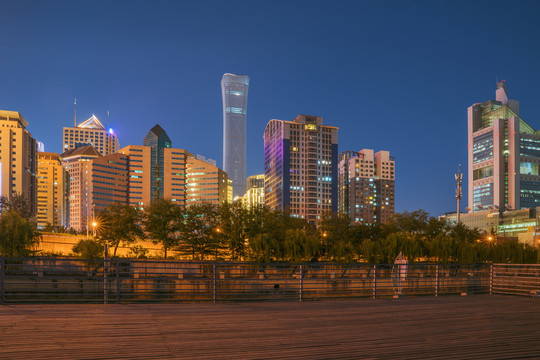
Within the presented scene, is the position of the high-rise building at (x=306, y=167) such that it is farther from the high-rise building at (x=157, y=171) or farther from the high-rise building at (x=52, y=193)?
the high-rise building at (x=52, y=193)

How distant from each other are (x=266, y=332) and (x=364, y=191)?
7506 inches

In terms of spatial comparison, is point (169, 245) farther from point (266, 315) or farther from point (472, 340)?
point (472, 340)

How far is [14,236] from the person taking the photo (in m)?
38.8

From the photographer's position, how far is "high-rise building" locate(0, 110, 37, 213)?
121m

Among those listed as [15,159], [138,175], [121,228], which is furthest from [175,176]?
[121,228]

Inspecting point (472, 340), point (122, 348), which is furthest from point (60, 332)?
point (472, 340)

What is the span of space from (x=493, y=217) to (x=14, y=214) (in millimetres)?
136896

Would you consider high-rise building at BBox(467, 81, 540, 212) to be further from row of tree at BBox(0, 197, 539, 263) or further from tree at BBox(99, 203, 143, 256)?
tree at BBox(99, 203, 143, 256)

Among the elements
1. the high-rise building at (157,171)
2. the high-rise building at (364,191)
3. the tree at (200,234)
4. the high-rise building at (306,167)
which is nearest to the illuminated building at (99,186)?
the high-rise building at (157,171)

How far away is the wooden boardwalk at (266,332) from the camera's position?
198 inches

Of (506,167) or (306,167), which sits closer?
(306,167)

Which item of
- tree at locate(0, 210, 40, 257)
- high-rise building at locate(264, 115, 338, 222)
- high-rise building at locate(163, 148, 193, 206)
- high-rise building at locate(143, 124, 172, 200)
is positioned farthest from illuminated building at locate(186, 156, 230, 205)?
tree at locate(0, 210, 40, 257)

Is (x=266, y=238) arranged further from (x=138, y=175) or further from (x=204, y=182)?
(x=138, y=175)

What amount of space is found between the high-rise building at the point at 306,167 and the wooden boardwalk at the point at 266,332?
14565 centimetres
